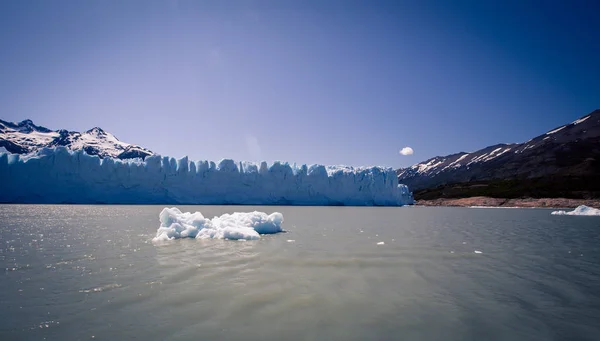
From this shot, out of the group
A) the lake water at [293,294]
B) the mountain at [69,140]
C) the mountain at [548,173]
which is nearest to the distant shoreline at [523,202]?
the mountain at [548,173]

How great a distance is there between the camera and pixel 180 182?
4759cm

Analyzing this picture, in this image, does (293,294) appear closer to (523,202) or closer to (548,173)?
(523,202)

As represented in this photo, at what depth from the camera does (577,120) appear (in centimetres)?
16700

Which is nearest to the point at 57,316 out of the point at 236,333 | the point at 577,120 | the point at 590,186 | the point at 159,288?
the point at 159,288

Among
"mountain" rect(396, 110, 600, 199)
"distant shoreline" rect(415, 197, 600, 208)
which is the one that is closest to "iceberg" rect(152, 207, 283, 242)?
"distant shoreline" rect(415, 197, 600, 208)

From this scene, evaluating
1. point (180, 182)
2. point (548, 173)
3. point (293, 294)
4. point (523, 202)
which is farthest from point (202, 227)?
point (548, 173)

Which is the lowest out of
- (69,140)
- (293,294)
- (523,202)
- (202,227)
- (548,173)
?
(293,294)

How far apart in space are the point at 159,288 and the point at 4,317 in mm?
2041

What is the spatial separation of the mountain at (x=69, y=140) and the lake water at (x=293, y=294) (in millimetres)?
172232

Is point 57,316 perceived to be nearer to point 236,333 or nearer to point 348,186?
point 236,333

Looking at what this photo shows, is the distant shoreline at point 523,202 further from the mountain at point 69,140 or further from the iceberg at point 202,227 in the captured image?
the mountain at point 69,140

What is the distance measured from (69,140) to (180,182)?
169970 mm

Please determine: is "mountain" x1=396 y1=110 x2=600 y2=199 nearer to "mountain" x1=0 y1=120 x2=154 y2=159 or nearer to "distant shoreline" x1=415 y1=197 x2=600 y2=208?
"distant shoreline" x1=415 y1=197 x2=600 y2=208

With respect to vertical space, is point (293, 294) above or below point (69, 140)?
below
